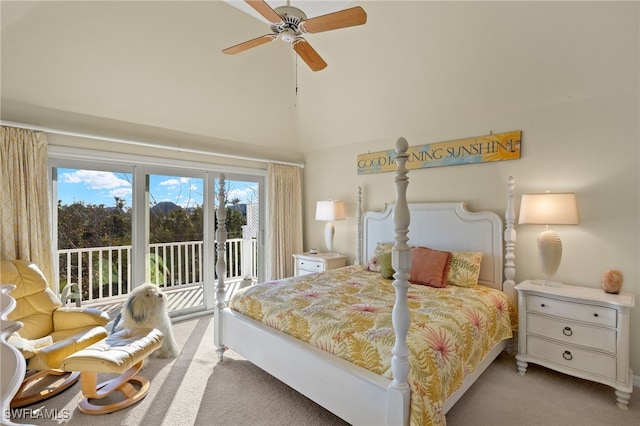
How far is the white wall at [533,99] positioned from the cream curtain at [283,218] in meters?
1.69

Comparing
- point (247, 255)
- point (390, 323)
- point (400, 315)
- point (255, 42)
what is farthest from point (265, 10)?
point (247, 255)

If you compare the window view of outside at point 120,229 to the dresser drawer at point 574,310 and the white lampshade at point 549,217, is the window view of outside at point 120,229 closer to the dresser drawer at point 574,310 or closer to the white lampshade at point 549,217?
the white lampshade at point 549,217

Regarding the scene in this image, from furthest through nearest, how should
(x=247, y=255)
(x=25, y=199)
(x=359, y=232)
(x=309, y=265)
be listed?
(x=247, y=255)
(x=309, y=265)
(x=359, y=232)
(x=25, y=199)

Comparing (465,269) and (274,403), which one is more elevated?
(465,269)

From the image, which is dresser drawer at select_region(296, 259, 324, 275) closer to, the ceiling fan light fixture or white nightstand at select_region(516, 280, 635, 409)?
white nightstand at select_region(516, 280, 635, 409)

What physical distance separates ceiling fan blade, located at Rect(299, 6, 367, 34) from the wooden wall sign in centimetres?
164

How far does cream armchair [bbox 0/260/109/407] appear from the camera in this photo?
212 cm

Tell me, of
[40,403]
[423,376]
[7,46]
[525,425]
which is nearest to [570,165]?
[525,425]

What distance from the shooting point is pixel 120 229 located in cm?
357

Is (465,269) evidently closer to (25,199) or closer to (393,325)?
(393,325)

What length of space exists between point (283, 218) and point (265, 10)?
3.18 meters

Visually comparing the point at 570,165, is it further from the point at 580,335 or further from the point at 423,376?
the point at 423,376

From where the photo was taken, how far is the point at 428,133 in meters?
3.63

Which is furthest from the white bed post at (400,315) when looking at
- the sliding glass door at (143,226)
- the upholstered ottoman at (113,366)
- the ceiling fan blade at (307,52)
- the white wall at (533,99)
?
the sliding glass door at (143,226)
